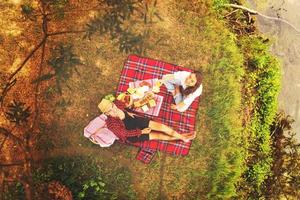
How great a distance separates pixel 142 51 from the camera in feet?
23.9

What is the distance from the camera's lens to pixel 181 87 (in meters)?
7.17

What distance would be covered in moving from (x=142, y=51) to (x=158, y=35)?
392mm

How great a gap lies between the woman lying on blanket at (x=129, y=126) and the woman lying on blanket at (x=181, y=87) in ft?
1.49

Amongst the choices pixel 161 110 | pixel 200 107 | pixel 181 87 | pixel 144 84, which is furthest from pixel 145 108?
pixel 200 107

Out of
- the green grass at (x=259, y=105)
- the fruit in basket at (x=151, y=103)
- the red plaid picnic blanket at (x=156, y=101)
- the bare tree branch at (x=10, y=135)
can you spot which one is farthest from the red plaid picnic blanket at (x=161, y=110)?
the bare tree branch at (x=10, y=135)

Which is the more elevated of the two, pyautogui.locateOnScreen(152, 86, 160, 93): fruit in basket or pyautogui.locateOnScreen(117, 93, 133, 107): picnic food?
pyautogui.locateOnScreen(152, 86, 160, 93): fruit in basket

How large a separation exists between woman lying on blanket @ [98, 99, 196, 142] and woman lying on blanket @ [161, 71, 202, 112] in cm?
45

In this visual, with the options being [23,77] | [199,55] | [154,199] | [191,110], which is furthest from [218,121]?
[23,77]

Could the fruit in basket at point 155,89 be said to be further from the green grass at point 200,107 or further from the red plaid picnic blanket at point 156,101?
the green grass at point 200,107

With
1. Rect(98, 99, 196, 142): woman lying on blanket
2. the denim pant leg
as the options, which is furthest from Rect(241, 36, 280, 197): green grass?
Rect(98, 99, 196, 142): woman lying on blanket

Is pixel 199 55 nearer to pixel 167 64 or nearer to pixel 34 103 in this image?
pixel 167 64

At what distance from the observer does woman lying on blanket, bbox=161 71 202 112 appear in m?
7.18

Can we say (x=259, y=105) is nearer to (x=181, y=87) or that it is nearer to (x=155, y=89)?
(x=181, y=87)

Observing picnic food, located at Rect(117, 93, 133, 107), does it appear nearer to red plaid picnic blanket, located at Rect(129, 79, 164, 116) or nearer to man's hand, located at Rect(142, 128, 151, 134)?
red plaid picnic blanket, located at Rect(129, 79, 164, 116)
